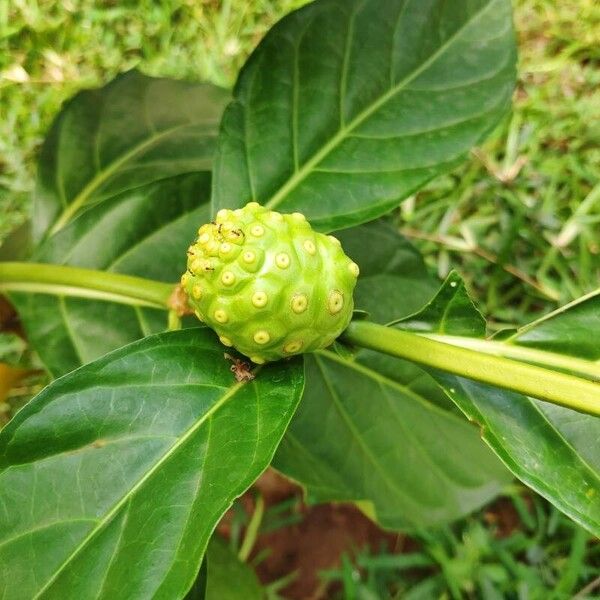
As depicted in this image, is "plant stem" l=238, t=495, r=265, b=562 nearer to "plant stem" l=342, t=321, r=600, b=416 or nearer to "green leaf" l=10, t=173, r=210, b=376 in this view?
"green leaf" l=10, t=173, r=210, b=376

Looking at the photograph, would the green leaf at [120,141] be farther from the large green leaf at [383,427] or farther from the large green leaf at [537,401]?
the large green leaf at [537,401]

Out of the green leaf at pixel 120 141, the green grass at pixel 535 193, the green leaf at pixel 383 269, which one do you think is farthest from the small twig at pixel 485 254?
the green leaf at pixel 120 141

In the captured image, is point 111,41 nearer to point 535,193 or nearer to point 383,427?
point 535,193

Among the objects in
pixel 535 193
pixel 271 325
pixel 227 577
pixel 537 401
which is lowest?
pixel 227 577

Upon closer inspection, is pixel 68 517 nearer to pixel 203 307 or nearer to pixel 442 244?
pixel 203 307

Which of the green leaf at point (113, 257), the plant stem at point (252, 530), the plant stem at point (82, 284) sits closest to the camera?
the plant stem at point (82, 284)

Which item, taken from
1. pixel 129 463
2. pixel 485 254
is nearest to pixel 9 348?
pixel 129 463

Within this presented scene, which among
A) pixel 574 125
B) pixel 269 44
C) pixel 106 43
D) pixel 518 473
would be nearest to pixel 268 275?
pixel 518 473
